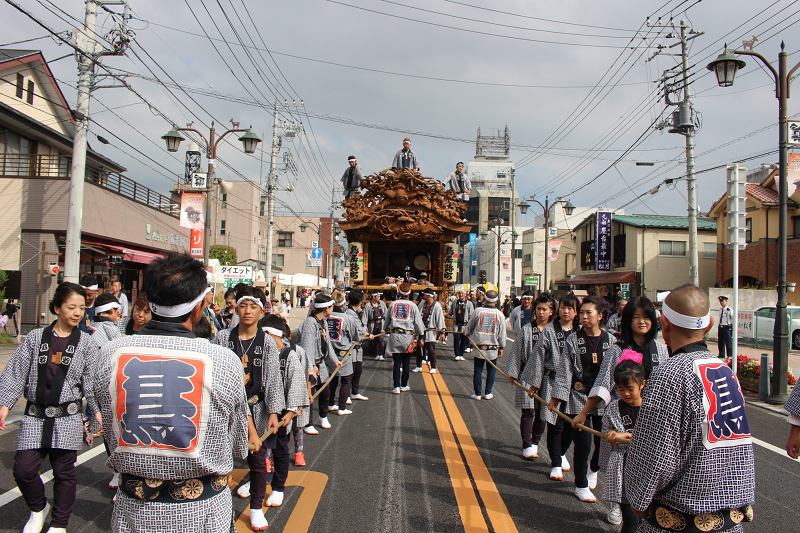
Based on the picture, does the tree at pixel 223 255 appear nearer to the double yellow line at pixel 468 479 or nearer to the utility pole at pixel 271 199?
the utility pole at pixel 271 199

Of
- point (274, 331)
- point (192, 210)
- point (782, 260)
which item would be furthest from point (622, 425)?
point (192, 210)

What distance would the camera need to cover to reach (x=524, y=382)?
5555mm

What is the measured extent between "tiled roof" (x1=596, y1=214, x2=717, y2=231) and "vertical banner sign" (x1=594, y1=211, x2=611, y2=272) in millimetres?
1140

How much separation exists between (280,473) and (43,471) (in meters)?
2.75

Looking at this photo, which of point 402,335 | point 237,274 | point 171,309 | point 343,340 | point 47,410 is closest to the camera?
point 171,309

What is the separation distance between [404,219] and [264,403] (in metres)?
9.14

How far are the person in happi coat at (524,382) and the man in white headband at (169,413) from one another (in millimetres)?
4084

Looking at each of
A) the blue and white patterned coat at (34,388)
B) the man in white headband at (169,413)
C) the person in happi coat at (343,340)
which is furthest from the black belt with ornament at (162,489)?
the person in happi coat at (343,340)

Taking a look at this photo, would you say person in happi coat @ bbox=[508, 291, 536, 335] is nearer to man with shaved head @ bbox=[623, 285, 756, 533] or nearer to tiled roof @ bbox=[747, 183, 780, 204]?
man with shaved head @ bbox=[623, 285, 756, 533]

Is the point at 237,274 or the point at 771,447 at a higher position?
the point at 237,274

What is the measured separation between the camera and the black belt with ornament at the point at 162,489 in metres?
2.13

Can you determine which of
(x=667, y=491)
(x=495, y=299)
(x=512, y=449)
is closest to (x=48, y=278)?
(x=495, y=299)

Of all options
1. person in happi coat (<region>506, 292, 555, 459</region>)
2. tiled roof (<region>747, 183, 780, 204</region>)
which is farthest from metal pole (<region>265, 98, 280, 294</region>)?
tiled roof (<region>747, 183, 780, 204</region>)

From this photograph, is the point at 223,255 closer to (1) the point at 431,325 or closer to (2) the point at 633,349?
(1) the point at 431,325
